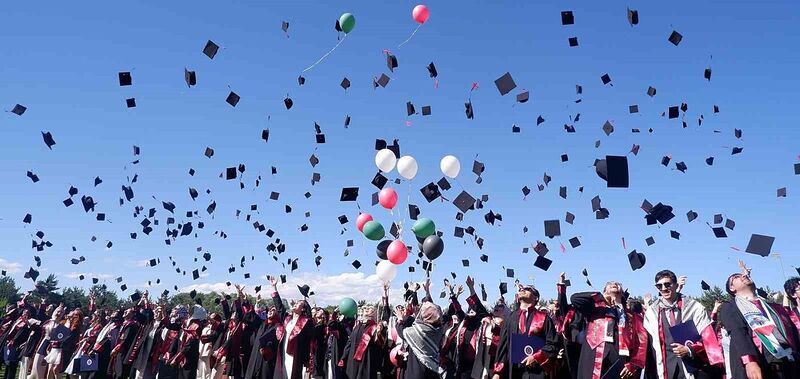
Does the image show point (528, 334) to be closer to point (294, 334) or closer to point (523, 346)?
point (523, 346)

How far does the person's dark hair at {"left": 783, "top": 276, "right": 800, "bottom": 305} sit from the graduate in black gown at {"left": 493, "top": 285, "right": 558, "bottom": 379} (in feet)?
7.40

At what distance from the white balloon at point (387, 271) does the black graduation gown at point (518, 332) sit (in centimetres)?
377

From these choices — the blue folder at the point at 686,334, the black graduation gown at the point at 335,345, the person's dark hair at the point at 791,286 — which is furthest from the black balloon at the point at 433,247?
the person's dark hair at the point at 791,286

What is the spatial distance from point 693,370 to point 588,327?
1055 millimetres

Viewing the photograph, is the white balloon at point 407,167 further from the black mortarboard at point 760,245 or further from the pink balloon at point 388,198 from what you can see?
the black mortarboard at point 760,245

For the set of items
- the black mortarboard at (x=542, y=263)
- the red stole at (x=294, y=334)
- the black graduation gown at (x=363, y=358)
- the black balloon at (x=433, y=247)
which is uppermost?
the black balloon at (x=433, y=247)

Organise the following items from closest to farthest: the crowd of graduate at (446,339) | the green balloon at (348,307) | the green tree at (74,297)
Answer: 1. the crowd of graduate at (446,339)
2. the green balloon at (348,307)
3. the green tree at (74,297)

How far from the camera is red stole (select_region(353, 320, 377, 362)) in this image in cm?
887

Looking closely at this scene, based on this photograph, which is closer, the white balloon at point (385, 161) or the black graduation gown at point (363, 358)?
the black graduation gown at point (363, 358)

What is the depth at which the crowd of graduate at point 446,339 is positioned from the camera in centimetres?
477

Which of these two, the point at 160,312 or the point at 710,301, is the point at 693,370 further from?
the point at 710,301

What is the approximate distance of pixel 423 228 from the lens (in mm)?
9906

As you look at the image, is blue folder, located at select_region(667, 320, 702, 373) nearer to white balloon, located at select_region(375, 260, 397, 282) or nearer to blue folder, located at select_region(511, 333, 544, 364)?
blue folder, located at select_region(511, 333, 544, 364)

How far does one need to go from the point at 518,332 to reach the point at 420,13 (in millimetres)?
5536
